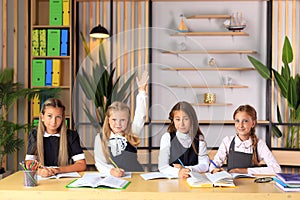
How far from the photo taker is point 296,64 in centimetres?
550

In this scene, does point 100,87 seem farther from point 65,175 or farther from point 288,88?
point 65,175

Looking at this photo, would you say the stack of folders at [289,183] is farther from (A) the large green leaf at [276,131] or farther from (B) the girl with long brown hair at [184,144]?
(A) the large green leaf at [276,131]

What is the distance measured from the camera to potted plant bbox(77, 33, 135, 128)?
15.9 ft

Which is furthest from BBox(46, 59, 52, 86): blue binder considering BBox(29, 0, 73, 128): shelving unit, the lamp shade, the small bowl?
the small bowl

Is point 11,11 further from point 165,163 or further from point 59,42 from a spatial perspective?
Answer: point 165,163

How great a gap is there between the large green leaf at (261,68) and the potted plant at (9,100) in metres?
2.03

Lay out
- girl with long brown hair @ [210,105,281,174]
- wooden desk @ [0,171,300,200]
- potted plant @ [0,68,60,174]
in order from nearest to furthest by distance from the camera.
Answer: wooden desk @ [0,171,300,200]
girl with long brown hair @ [210,105,281,174]
potted plant @ [0,68,60,174]

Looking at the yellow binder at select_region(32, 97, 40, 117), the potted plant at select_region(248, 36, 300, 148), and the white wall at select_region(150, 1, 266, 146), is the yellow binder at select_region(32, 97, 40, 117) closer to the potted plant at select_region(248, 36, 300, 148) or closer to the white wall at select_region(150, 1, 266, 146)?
the white wall at select_region(150, 1, 266, 146)

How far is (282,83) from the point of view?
516 cm

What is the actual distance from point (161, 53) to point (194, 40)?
0.40 meters

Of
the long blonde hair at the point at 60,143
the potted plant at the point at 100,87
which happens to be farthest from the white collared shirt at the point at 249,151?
the potted plant at the point at 100,87

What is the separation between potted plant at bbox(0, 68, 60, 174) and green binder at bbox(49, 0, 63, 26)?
655mm

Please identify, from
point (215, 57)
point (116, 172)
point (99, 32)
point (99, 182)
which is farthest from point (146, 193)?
point (215, 57)

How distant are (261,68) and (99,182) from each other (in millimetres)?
3090
